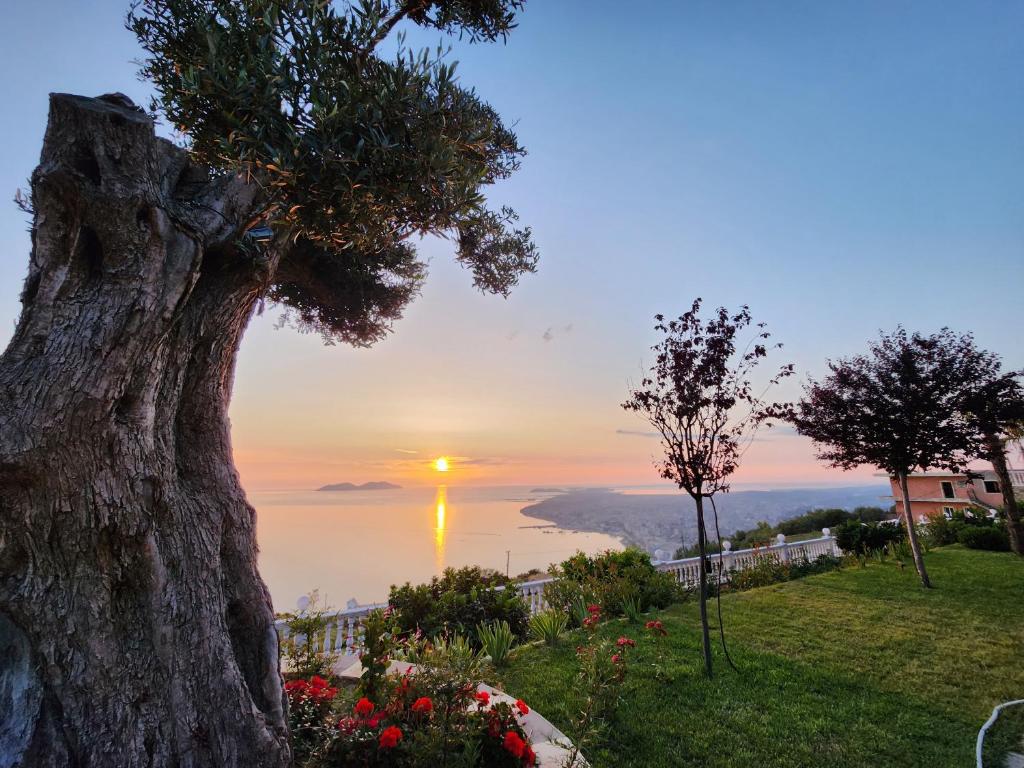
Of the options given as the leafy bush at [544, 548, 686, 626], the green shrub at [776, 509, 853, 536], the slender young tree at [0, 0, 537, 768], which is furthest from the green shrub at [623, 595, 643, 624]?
the green shrub at [776, 509, 853, 536]

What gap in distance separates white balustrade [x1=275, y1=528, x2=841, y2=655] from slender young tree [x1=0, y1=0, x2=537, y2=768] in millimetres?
2466

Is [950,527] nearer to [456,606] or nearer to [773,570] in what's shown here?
[773,570]

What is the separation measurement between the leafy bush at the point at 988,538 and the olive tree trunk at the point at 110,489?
2050 cm

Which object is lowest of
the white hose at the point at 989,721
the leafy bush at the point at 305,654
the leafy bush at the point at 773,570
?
the leafy bush at the point at 773,570

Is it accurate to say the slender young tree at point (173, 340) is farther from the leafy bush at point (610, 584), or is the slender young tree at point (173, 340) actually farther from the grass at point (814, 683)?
the leafy bush at point (610, 584)

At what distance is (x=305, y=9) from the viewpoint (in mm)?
2887

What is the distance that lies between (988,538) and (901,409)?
814cm

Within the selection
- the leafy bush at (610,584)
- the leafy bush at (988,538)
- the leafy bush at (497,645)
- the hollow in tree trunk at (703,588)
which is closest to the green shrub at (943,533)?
the leafy bush at (988,538)

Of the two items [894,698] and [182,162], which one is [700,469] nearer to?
[894,698]

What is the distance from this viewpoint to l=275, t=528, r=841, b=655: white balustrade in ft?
20.9

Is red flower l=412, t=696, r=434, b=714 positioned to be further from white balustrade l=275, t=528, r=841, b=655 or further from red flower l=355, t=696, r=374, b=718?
white balustrade l=275, t=528, r=841, b=655

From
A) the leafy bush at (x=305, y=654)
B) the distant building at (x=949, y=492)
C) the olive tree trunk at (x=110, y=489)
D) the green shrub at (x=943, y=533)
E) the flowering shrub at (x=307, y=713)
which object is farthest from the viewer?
the distant building at (x=949, y=492)

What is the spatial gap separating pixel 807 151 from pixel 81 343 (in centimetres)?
983

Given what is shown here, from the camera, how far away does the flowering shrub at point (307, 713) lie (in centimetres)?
325
